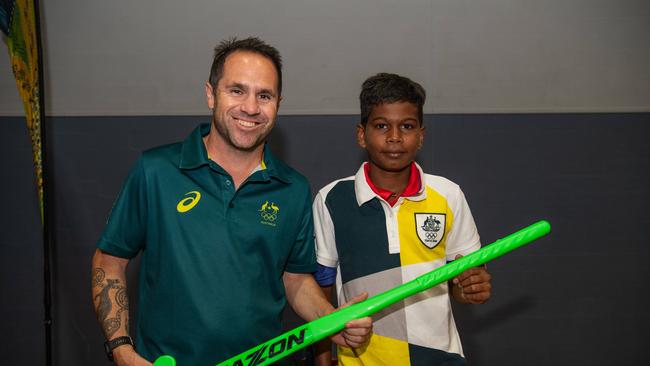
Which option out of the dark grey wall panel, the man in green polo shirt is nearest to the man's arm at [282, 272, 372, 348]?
the man in green polo shirt

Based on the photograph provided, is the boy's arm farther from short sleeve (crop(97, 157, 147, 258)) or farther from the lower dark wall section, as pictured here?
the lower dark wall section

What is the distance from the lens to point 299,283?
1366 mm

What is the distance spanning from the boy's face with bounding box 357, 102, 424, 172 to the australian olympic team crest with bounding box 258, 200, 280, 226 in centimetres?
36

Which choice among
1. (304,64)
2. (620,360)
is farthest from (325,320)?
(620,360)

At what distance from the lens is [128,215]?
1.18 metres

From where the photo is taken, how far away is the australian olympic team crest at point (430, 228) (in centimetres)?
139

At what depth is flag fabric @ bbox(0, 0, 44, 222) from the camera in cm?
166

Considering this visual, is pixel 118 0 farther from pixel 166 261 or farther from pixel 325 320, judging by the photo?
pixel 325 320

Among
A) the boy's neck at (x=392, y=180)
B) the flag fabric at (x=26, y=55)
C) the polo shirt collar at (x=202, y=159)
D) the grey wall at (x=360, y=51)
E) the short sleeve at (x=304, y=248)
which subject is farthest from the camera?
the grey wall at (x=360, y=51)

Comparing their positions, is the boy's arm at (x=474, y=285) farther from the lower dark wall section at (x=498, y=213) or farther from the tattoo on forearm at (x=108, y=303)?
the lower dark wall section at (x=498, y=213)

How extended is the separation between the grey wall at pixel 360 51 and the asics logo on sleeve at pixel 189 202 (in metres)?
1.15

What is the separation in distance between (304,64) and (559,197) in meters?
1.42

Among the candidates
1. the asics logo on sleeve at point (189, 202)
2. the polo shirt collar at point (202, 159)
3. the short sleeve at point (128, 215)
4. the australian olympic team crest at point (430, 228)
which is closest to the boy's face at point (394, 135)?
the australian olympic team crest at point (430, 228)

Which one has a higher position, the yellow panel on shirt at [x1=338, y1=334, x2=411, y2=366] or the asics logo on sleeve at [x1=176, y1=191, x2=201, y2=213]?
the asics logo on sleeve at [x1=176, y1=191, x2=201, y2=213]
